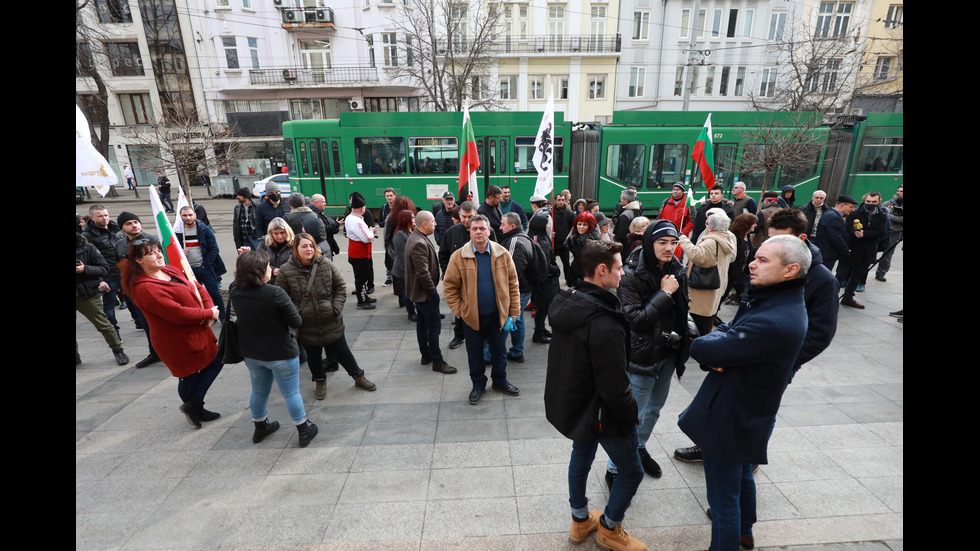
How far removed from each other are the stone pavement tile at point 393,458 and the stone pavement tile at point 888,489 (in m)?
3.34

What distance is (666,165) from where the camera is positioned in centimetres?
1426

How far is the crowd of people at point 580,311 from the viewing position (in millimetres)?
2244

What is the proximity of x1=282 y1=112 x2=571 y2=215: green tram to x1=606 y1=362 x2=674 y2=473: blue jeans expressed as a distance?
11.9 metres

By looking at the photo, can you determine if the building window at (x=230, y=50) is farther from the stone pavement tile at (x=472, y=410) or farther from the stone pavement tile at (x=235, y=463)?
the stone pavement tile at (x=472, y=410)

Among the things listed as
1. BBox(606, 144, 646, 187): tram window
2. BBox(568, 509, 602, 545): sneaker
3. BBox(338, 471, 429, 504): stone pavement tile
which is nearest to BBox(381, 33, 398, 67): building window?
BBox(606, 144, 646, 187): tram window

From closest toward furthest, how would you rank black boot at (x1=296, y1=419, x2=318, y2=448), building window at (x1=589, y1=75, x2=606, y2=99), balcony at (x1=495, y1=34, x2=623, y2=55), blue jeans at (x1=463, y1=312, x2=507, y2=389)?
1. black boot at (x1=296, y1=419, x2=318, y2=448)
2. blue jeans at (x1=463, y1=312, x2=507, y2=389)
3. balcony at (x1=495, y1=34, x2=623, y2=55)
4. building window at (x1=589, y1=75, x2=606, y2=99)

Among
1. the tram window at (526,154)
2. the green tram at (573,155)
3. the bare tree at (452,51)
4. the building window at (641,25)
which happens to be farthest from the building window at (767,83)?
the tram window at (526,154)

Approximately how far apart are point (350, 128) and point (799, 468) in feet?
47.9

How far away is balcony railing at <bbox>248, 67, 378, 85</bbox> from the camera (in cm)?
2877

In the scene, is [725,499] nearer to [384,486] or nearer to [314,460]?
[384,486]

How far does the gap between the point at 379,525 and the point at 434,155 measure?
13.1m

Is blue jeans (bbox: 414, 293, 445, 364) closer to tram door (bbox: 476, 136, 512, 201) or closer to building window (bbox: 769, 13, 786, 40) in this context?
tram door (bbox: 476, 136, 512, 201)

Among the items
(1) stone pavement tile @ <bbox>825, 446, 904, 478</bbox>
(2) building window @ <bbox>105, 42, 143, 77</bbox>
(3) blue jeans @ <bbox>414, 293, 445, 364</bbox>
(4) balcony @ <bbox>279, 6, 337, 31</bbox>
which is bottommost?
(1) stone pavement tile @ <bbox>825, 446, 904, 478</bbox>

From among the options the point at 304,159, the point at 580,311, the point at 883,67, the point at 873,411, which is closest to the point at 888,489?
the point at 873,411
